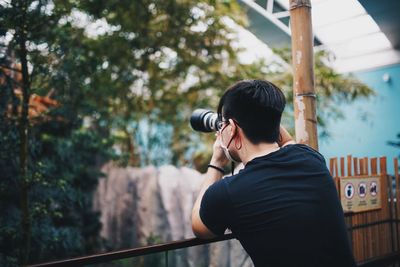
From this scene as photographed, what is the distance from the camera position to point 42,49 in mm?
3391

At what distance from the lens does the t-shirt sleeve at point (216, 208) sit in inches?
40.6

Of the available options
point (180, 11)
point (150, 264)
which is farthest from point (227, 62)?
point (150, 264)

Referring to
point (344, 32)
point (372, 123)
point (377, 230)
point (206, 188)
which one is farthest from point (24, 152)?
point (372, 123)

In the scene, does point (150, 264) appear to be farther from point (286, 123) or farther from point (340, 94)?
point (340, 94)

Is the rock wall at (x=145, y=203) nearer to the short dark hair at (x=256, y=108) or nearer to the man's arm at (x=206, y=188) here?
the man's arm at (x=206, y=188)

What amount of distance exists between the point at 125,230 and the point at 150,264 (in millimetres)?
4583

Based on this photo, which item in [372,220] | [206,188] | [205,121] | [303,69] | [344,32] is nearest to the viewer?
[206,188]

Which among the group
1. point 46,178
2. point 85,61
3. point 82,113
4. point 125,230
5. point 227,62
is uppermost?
point 227,62

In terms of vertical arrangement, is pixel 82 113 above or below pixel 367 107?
below

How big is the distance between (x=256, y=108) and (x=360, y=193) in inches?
61.6

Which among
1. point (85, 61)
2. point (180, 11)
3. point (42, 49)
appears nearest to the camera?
point (42, 49)

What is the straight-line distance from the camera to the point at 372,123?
884 centimetres

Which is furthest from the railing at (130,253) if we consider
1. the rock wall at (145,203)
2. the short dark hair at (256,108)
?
the rock wall at (145,203)

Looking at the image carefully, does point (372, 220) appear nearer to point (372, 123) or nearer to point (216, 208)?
point (216, 208)
